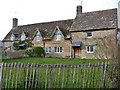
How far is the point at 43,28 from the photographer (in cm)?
5000

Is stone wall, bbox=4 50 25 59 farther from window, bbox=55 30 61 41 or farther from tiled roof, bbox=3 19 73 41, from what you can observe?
window, bbox=55 30 61 41

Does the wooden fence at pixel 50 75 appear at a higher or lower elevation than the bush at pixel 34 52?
lower

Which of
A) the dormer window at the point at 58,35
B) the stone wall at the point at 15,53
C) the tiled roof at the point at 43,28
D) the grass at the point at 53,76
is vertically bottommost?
the grass at the point at 53,76

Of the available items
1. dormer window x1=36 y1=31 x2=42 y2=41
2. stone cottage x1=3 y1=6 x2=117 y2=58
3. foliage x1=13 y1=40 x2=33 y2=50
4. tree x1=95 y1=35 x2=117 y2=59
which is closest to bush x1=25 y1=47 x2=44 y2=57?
stone cottage x1=3 y1=6 x2=117 y2=58

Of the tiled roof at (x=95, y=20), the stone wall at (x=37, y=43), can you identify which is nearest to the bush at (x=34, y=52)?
the stone wall at (x=37, y=43)

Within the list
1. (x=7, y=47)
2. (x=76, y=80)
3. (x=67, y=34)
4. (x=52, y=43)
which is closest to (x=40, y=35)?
(x=52, y=43)

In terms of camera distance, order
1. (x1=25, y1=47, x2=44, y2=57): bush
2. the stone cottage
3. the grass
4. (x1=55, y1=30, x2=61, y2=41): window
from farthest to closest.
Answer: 1. (x1=55, y1=30, x2=61, y2=41): window
2. (x1=25, y1=47, x2=44, y2=57): bush
3. the stone cottage
4. the grass

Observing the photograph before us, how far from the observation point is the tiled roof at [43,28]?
4562 centimetres

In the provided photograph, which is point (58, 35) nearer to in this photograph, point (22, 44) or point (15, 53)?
point (15, 53)

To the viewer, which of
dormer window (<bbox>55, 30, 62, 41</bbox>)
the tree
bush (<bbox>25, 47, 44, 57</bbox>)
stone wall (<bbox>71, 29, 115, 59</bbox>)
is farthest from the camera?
dormer window (<bbox>55, 30, 62, 41</bbox>)

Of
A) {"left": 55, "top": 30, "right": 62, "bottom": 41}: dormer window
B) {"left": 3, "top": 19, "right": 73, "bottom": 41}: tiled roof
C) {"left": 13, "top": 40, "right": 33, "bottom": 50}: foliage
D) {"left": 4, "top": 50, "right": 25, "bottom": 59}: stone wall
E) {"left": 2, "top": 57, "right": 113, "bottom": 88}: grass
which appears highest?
{"left": 3, "top": 19, "right": 73, "bottom": 41}: tiled roof

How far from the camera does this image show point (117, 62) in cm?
1097

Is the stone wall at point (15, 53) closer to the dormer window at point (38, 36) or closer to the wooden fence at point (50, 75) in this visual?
the dormer window at point (38, 36)

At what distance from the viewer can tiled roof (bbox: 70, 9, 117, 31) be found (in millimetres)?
39250
